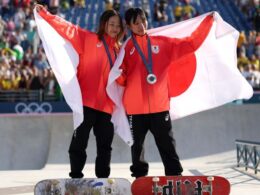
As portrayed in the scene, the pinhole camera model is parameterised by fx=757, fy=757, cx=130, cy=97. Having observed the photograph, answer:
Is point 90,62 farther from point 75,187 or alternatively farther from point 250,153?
point 250,153

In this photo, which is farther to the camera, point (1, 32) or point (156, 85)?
point (1, 32)

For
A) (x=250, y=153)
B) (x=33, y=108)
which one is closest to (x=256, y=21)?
(x=33, y=108)

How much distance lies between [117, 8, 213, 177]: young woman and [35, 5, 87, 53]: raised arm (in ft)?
1.59

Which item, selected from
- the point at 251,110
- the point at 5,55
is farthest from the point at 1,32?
the point at 251,110

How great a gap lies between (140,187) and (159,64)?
144 cm

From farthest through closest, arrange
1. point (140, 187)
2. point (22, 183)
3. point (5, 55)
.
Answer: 1. point (5, 55)
2. point (22, 183)
3. point (140, 187)

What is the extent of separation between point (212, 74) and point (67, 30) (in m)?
1.63

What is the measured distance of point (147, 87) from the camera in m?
7.45

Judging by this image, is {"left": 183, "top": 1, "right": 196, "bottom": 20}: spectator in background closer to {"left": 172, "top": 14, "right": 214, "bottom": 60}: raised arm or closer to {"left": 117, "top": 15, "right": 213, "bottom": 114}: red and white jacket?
{"left": 172, "top": 14, "right": 214, "bottom": 60}: raised arm

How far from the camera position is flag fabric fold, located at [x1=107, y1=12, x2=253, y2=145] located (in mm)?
7980

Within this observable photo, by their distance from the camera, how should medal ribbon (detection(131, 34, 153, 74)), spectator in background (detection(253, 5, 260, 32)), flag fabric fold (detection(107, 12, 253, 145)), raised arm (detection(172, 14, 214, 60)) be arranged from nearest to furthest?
medal ribbon (detection(131, 34, 153, 74)) < raised arm (detection(172, 14, 214, 60)) < flag fabric fold (detection(107, 12, 253, 145)) < spectator in background (detection(253, 5, 260, 32))

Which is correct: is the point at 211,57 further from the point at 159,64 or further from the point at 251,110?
the point at 251,110

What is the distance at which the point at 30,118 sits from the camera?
15164 millimetres

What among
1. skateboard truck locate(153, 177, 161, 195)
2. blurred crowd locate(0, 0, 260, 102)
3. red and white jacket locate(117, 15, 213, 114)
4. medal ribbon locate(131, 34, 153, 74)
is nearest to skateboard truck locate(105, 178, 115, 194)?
skateboard truck locate(153, 177, 161, 195)
